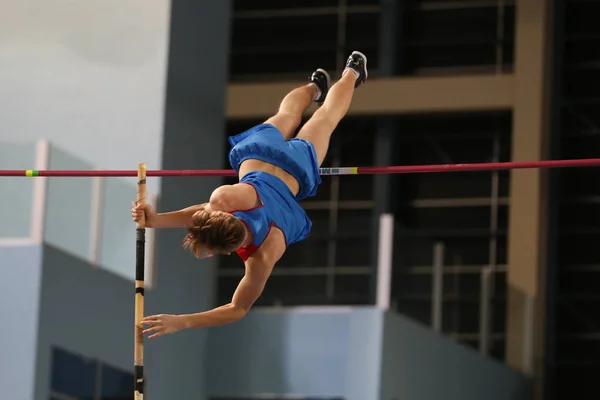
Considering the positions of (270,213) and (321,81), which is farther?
(321,81)

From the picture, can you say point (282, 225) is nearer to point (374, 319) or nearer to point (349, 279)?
point (374, 319)

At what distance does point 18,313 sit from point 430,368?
396 centimetres

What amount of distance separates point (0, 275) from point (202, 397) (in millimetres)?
2864

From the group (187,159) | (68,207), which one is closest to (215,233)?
(68,207)

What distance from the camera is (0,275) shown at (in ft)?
33.0

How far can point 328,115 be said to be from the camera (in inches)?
264

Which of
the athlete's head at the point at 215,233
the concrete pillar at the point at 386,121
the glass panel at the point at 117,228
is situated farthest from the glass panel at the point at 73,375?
the concrete pillar at the point at 386,121

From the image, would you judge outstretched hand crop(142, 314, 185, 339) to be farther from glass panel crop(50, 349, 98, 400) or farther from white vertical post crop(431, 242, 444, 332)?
white vertical post crop(431, 242, 444, 332)

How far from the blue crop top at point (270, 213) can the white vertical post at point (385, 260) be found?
5097 mm

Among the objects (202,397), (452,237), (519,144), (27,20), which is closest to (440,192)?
(452,237)

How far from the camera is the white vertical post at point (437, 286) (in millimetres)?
11969

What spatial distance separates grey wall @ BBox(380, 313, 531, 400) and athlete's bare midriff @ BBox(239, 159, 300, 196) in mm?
5418

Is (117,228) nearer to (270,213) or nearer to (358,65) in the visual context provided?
(358,65)

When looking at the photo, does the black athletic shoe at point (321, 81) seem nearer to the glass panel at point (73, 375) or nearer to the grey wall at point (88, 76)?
the glass panel at point (73, 375)
